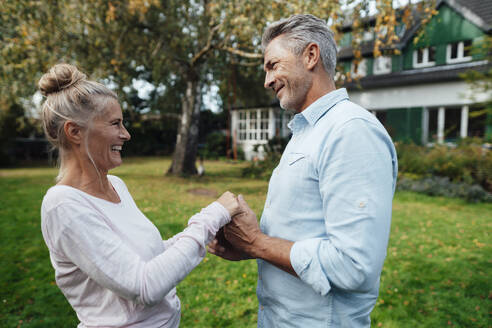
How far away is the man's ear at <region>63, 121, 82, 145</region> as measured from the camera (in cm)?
151

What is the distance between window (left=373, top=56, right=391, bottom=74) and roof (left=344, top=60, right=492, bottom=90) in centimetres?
50

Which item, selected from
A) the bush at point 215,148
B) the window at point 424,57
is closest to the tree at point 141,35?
the window at point 424,57

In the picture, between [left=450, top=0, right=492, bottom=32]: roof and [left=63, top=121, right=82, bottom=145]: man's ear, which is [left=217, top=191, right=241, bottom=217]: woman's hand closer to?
[left=63, top=121, right=82, bottom=145]: man's ear

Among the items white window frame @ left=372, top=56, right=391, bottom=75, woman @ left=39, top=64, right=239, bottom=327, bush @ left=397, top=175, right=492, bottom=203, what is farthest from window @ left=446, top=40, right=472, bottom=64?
woman @ left=39, top=64, right=239, bottom=327

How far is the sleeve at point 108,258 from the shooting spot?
130 centimetres

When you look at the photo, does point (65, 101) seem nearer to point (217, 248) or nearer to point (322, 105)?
point (217, 248)

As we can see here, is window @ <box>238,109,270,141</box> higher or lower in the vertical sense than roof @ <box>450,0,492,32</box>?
lower

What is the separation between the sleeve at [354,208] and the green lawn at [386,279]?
104 inches

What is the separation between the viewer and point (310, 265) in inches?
51.4

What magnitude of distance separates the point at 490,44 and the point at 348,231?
7371 mm

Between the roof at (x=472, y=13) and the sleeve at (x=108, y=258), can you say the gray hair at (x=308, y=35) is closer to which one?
the sleeve at (x=108, y=258)

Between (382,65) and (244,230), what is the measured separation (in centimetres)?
1818

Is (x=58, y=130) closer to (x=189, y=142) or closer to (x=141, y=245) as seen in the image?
(x=141, y=245)

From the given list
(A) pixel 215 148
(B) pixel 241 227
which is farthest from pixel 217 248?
(A) pixel 215 148
